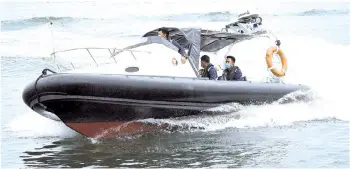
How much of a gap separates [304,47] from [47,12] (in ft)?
46.2

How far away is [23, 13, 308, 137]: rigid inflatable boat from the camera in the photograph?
9.62 meters

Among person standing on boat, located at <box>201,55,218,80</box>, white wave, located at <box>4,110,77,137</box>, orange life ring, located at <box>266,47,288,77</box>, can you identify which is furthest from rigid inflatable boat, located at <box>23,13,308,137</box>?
orange life ring, located at <box>266,47,288,77</box>

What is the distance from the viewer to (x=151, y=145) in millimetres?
9758

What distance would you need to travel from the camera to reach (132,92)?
32.2ft

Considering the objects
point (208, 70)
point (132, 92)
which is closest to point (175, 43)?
point (208, 70)

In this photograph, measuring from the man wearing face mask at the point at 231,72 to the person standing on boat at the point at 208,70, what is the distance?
0.42 metres

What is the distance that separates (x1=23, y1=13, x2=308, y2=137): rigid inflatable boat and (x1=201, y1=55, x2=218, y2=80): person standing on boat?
0.52 feet

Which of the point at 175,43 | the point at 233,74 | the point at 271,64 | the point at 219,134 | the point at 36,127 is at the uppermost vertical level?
the point at 175,43

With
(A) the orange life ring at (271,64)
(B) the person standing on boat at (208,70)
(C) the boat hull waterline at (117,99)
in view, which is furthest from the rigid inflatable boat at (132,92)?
(A) the orange life ring at (271,64)

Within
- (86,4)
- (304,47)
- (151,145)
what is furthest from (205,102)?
(86,4)

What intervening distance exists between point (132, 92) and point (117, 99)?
233mm

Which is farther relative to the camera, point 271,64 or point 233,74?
point 271,64

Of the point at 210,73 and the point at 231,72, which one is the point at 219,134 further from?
the point at 231,72

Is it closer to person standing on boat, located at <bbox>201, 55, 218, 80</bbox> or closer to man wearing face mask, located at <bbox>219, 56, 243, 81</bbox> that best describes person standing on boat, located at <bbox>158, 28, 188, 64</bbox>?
person standing on boat, located at <bbox>201, 55, 218, 80</bbox>
